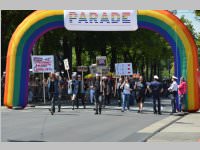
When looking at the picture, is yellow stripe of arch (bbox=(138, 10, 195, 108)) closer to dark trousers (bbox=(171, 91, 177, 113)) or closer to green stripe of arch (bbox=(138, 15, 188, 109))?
green stripe of arch (bbox=(138, 15, 188, 109))

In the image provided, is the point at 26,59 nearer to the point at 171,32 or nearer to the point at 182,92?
the point at 171,32

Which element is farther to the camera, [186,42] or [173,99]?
[186,42]

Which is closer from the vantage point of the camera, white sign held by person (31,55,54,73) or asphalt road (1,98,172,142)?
asphalt road (1,98,172,142)

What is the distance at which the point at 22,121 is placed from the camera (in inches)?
786

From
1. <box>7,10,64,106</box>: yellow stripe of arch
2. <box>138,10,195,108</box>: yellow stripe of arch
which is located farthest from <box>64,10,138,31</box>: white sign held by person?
<box>7,10,64,106</box>: yellow stripe of arch

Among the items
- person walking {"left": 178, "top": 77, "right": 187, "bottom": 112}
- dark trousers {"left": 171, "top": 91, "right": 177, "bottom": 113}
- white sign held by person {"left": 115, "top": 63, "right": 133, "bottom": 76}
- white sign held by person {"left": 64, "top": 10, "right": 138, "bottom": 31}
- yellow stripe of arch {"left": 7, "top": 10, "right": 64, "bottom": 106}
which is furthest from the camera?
white sign held by person {"left": 115, "top": 63, "right": 133, "bottom": 76}

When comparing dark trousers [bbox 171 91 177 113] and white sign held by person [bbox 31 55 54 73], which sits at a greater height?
white sign held by person [bbox 31 55 54 73]

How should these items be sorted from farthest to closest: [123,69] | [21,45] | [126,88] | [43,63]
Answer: [123,69], [43,63], [21,45], [126,88]

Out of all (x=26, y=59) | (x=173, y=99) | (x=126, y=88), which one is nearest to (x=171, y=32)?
(x=126, y=88)

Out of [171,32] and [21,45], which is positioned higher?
[171,32]

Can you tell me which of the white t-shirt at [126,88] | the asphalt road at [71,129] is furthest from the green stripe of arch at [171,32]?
the asphalt road at [71,129]

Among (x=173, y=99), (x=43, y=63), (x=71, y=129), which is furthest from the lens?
(x=43, y=63)

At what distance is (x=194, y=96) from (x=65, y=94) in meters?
17.4

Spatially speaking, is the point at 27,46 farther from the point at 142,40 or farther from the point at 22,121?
the point at 142,40
